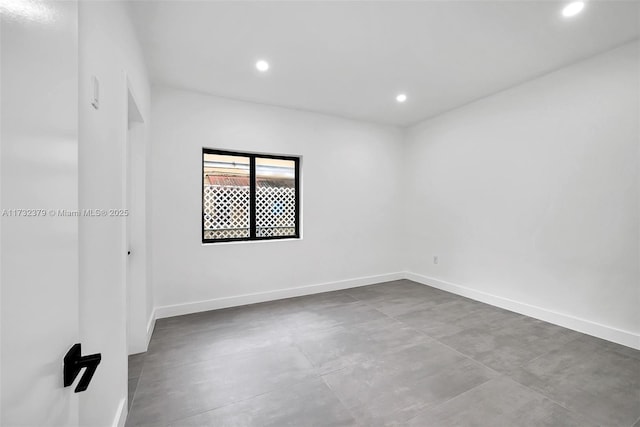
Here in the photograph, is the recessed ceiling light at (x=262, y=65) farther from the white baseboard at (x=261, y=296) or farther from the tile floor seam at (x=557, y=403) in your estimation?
the tile floor seam at (x=557, y=403)

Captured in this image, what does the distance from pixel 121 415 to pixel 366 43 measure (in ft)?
10.8

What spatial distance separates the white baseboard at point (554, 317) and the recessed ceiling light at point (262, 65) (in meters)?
3.93

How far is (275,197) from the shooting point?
4.10 meters

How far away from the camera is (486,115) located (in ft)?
12.2

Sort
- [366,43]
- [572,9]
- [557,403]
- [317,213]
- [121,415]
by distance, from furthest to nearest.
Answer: [317,213]
[366,43]
[572,9]
[557,403]
[121,415]

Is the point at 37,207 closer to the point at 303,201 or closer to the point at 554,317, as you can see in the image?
the point at 303,201

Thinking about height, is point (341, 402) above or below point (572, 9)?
below

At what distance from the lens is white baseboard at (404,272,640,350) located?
102 inches

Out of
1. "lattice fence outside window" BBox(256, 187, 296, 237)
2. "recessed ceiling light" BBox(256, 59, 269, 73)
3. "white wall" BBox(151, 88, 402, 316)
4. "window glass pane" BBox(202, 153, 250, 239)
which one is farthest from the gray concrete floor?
"recessed ceiling light" BBox(256, 59, 269, 73)

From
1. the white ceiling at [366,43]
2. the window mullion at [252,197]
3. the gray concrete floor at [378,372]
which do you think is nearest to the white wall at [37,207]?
the gray concrete floor at [378,372]

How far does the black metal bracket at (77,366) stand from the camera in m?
0.65

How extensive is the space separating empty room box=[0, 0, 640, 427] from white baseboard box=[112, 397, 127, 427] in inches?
0.9

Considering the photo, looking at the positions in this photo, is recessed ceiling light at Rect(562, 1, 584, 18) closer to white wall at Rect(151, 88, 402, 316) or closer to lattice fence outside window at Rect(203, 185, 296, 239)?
white wall at Rect(151, 88, 402, 316)

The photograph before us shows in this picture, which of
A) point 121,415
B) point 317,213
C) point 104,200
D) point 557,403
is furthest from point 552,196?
point 121,415
